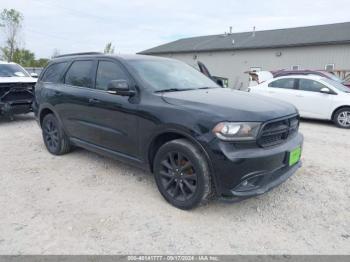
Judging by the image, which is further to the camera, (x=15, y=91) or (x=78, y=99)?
(x=15, y=91)

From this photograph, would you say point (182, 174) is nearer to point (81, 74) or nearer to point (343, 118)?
point (81, 74)

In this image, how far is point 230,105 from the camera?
3.56 m

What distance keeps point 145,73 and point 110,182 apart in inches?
62.9

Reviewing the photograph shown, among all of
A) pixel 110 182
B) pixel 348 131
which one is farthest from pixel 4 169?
pixel 348 131

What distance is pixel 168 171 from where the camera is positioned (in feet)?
12.5

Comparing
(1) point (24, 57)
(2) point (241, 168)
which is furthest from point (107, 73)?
(1) point (24, 57)

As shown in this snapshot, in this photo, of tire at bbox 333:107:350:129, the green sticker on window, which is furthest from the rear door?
tire at bbox 333:107:350:129

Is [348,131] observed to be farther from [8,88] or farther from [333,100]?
[8,88]

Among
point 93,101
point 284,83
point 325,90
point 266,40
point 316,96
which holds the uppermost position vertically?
point 266,40

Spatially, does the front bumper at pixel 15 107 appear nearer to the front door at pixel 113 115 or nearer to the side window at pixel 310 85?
the front door at pixel 113 115

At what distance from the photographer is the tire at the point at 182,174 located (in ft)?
11.3

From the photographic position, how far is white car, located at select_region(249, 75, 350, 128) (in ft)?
30.4

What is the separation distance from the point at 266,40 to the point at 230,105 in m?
24.9

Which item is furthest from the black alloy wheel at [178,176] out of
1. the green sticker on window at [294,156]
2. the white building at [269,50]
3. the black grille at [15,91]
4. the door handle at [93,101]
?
the white building at [269,50]
